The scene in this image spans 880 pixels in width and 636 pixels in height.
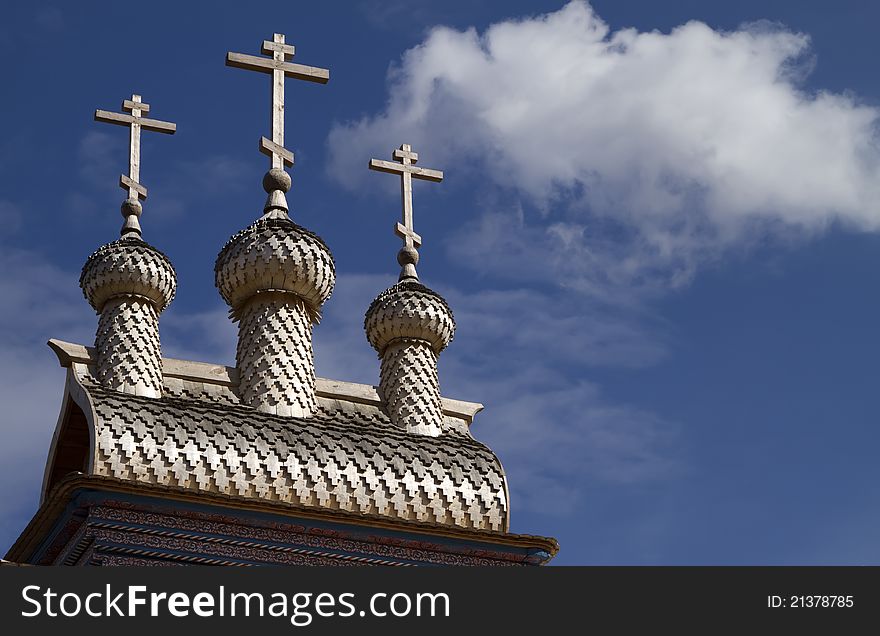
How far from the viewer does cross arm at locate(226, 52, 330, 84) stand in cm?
1395

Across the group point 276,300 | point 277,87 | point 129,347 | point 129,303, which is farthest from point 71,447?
point 277,87

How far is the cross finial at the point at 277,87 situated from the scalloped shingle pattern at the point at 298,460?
1816 mm

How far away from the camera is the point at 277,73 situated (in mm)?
13992

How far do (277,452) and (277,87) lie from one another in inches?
130

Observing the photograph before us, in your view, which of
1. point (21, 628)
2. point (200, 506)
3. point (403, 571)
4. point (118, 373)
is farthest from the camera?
point (118, 373)

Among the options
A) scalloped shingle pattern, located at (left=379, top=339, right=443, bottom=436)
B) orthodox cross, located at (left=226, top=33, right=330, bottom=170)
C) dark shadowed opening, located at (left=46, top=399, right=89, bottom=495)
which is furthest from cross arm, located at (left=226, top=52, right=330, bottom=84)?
dark shadowed opening, located at (left=46, top=399, right=89, bottom=495)

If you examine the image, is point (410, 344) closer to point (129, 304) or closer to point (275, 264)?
point (275, 264)

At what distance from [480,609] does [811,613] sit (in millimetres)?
1692

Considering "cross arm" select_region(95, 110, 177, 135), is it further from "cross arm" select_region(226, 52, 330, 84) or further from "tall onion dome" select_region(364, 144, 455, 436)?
"tall onion dome" select_region(364, 144, 455, 436)

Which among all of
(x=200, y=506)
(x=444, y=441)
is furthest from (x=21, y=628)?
(x=444, y=441)

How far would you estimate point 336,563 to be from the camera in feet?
38.8

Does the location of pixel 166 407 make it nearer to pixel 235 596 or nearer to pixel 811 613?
pixel 235 596

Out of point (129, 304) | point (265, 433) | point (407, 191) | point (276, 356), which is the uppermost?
point (407, 191)

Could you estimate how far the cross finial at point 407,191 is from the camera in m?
14.2
